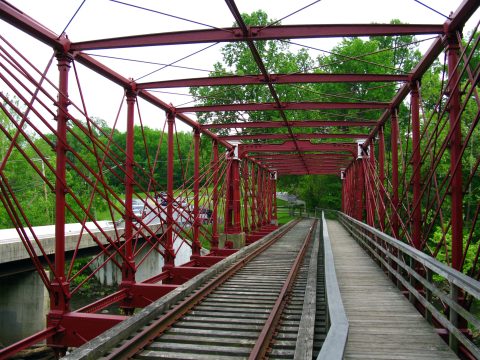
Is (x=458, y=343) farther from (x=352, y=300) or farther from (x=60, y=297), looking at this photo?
(x=60, y=297)

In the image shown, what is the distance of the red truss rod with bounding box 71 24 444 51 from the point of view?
8461 millimetres

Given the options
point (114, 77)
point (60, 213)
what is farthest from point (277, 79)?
point (60, 213)

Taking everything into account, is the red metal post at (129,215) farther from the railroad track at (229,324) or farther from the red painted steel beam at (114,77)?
the railroad track at (229,324)

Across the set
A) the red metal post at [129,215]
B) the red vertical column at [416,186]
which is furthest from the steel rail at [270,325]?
the red metal post at [129,215]

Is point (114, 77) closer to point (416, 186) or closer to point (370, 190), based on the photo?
point (416, 186)

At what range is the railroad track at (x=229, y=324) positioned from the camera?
580 cm

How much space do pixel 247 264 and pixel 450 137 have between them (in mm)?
7653

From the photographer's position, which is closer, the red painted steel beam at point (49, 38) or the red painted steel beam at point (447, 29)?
the red painted steel beam at point (447, 29)

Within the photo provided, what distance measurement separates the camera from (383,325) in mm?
5965

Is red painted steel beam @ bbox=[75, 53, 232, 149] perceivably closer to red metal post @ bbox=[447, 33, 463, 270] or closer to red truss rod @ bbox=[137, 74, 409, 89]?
red truss rod @ bbox=[137, 74, 409, 89]

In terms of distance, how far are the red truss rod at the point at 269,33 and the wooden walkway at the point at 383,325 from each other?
182 inches

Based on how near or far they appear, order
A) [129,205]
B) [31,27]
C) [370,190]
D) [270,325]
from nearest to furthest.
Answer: [270,325], [31,27], [129,205], [370,190]

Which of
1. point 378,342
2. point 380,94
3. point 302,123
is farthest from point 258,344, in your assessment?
point 380,94

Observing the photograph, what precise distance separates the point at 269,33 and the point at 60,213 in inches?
194
